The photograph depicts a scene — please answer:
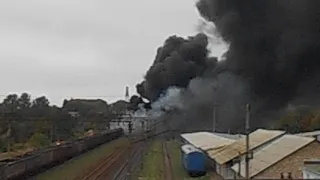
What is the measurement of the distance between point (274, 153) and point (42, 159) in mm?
17686

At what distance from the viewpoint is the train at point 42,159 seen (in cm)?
3372

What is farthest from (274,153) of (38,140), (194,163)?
(38,140)

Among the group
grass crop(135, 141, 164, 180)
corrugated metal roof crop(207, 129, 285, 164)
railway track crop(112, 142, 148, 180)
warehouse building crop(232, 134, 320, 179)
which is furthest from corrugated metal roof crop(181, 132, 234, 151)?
warehouse building crop(232, 134, 320, 179)

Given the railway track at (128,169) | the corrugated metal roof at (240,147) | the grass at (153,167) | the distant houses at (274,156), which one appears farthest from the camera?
the grass at (153,167)

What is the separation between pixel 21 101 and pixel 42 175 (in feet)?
195

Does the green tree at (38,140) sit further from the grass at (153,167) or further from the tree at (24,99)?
the tree at (24,99)

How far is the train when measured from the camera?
33.7m

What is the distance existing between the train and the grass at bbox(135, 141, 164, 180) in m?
6.55

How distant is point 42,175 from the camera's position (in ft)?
138

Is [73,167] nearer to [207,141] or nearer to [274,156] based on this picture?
[207,141]

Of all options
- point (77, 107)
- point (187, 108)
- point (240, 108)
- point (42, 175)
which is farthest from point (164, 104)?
point (77, 107)

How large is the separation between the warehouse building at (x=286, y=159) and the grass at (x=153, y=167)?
8774mm

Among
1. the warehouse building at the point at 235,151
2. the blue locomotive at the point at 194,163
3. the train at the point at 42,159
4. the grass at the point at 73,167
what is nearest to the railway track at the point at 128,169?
the grass at the point at 73,167

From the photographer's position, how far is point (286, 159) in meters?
30.4
